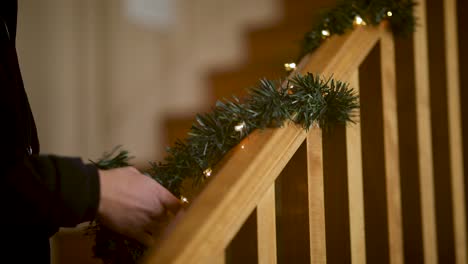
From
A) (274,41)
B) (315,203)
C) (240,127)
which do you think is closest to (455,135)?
(315,203)

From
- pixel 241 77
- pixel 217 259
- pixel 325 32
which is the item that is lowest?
pixel 217 259

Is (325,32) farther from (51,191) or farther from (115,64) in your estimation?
(115,64)

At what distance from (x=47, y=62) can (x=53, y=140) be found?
393mm

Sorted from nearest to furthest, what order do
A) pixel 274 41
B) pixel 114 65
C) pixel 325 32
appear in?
pixel 325 32
pixel 274 41
pixel 114 65

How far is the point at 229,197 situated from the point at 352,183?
34 cm

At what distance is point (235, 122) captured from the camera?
761mm

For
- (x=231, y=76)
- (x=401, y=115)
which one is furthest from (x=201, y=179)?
(x=231, y=76)

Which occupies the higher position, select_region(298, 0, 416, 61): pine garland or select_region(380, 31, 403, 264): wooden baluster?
select_region(298, 0, 416, 61): pine garland

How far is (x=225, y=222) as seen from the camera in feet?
2.08

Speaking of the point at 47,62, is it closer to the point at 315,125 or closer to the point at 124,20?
the point at 124,20

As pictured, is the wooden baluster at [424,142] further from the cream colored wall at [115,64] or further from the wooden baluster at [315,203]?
the cream colored wall at [115,64]

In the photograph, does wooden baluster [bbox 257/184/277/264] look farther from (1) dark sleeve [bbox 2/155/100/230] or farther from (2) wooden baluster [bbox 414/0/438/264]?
(2) wooden baluster [bbox 414/0/438/264]

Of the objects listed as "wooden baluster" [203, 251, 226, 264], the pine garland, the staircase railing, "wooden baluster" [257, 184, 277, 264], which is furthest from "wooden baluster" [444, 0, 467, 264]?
"wooden baluster" [203, 251, 226, 264]

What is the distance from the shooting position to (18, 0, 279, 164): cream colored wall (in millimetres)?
2018
